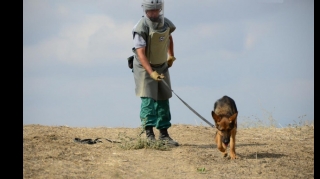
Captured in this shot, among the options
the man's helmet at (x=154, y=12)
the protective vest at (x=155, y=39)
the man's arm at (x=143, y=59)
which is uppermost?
the man's helmet at (x=154, y=12)

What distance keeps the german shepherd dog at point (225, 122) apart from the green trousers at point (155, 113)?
51.6 inches

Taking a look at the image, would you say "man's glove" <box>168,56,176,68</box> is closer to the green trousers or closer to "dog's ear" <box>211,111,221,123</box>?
the green trousers

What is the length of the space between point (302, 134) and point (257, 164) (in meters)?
4.57

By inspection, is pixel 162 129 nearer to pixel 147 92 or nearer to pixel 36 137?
pixel 147 92

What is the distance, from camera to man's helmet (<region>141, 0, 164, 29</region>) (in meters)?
10.5

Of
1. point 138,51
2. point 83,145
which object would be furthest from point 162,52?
point 83,145

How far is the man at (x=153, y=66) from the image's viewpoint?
10477mm

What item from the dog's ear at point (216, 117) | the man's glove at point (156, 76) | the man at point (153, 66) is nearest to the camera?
the dog's ear at point (216, 117)

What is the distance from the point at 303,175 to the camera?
817 centimetres

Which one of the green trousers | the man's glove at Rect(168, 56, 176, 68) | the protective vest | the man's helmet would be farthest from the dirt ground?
the man's helmet

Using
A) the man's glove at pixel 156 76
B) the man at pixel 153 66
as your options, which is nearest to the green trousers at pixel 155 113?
the man at pixel 153 66

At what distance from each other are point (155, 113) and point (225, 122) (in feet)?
6.98

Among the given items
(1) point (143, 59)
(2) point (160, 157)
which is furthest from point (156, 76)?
(2) point (160, 157)

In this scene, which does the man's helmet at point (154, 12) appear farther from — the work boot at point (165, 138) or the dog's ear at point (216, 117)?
the dog's ear at point (216, 117)
